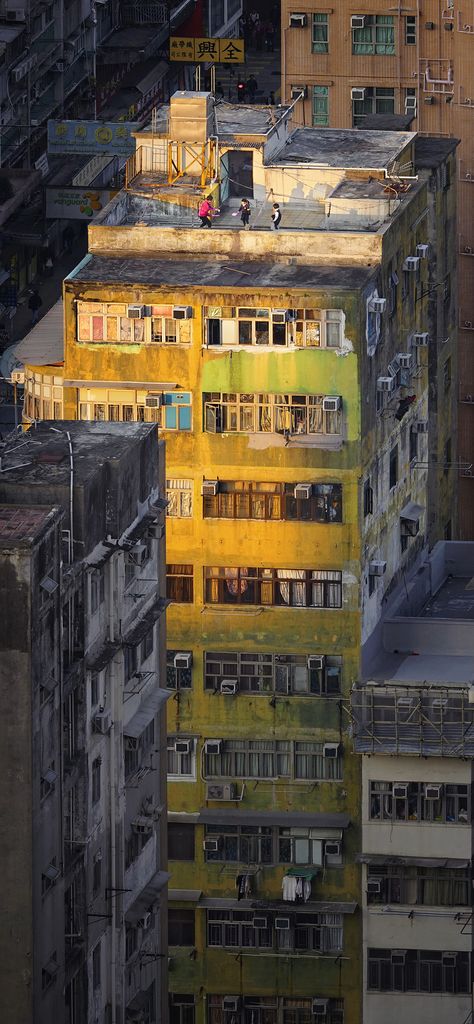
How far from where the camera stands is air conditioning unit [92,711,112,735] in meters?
124

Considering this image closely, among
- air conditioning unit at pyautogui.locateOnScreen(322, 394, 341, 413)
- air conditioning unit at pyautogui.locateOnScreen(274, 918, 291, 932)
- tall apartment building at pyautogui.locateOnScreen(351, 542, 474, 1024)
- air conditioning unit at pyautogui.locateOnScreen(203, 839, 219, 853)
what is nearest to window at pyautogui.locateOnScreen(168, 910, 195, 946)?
air conditioning unit at pyautogui.locateOnScreen(203, 839, 219, 853)

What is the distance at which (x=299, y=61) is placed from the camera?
7402 inches

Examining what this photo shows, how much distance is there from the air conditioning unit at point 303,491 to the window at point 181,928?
617 inches

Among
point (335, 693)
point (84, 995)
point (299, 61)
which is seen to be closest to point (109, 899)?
point (84, 995)

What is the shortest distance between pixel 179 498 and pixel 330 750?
10.3 meters

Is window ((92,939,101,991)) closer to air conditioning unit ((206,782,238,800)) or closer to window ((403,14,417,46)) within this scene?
air conditioning unit ((206,782,238,800))

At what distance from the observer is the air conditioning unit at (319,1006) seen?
490ft

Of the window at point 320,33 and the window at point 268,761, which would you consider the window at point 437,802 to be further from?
the window at point 320,33

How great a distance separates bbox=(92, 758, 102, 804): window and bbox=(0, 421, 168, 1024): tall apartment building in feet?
0.29

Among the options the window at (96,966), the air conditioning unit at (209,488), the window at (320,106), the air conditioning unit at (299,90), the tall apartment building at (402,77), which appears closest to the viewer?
the window at (96,966)

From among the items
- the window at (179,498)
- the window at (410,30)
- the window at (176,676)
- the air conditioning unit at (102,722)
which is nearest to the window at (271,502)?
the window at (179,498)

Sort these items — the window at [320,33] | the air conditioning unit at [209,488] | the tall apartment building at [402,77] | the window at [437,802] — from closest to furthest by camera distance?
1. the window at [437,802]
2. the air conditioning unit at [209,488]
3. the tall apartment building at [402,77]
4. the window at [320,33]

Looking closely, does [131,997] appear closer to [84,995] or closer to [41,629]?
[84,995]

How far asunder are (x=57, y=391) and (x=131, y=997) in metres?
26.0
